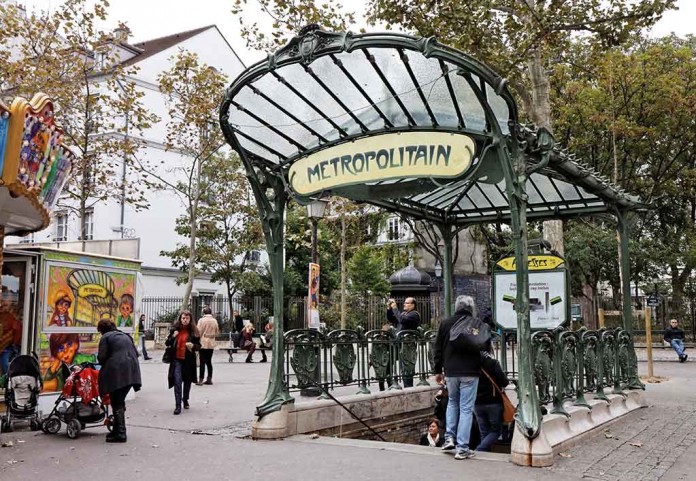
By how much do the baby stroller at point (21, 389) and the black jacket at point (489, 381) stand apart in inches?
241

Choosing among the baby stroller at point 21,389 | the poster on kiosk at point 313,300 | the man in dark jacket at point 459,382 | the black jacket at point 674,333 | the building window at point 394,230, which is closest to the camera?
the man in dark jacket at point 459,382

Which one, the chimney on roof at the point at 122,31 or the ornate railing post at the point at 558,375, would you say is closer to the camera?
the ornate railing post at the point at 558,375

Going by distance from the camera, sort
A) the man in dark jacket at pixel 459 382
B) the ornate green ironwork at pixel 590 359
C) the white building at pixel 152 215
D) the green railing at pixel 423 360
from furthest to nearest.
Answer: the white building at pixel 152 215, the ornate green ironwork at pixel 590 359, the green railing at pixel 423 360, the man in dark jacket at pixel 459 382

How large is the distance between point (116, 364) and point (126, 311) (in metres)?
4.48

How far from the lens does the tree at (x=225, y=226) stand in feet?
99.1

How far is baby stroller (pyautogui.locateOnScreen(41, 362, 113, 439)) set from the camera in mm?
8781

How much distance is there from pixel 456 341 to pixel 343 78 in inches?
128

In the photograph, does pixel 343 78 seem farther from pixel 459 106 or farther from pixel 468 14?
pixel 468 14

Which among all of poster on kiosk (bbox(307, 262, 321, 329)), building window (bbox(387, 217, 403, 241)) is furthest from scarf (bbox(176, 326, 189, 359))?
building window (bbox(387, 217, 403, 241))

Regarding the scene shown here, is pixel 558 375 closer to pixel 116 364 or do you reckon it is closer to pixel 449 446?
pixel 449 446

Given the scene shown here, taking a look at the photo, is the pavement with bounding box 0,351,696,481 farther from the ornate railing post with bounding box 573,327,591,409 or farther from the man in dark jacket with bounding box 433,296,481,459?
the ornate railing post with bounding box 573,327,591,409

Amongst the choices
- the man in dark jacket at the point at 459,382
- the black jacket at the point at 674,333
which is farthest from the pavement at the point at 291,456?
the black jacket at the point at 674,333

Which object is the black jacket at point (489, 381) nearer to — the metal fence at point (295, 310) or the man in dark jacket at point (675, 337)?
the man in dark jacket at point (675, 337)

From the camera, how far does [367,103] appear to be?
7906mm
